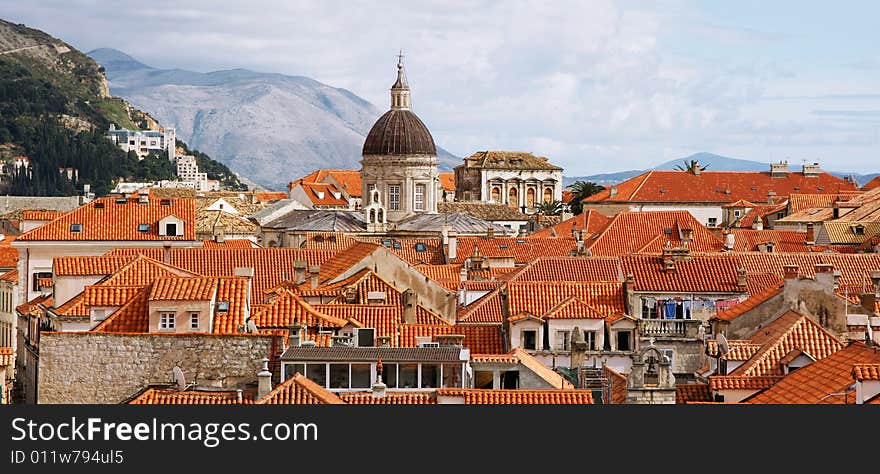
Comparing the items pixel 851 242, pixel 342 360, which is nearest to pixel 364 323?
pixel 342 360

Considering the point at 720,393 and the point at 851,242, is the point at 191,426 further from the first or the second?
the point at 851,242

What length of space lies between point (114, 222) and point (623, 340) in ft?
A: 141

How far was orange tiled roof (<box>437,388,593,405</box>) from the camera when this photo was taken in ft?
114

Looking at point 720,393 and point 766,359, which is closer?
point 720,393

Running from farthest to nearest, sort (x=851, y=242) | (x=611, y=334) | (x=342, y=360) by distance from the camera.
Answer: (x=851, y=242) → (x=611, y=334) → (x=342, y=360)

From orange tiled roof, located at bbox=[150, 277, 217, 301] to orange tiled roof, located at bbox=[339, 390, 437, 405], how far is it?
6201 mm

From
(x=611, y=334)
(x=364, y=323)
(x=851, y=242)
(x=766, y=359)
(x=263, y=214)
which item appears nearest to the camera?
(x=766, y=359)

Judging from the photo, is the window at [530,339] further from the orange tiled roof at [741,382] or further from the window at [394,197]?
the window at [394,197]

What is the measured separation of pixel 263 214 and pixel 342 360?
371 feet

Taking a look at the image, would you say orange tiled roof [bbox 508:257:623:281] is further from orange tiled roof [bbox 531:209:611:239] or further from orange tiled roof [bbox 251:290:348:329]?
orange tiled roof [bbox 531:209:611:239]

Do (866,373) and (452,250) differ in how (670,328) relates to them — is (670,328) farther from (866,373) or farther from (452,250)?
(452,250)

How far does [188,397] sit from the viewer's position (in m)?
33.7

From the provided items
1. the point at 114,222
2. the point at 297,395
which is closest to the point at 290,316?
the point at 297,395

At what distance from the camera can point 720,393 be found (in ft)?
125
